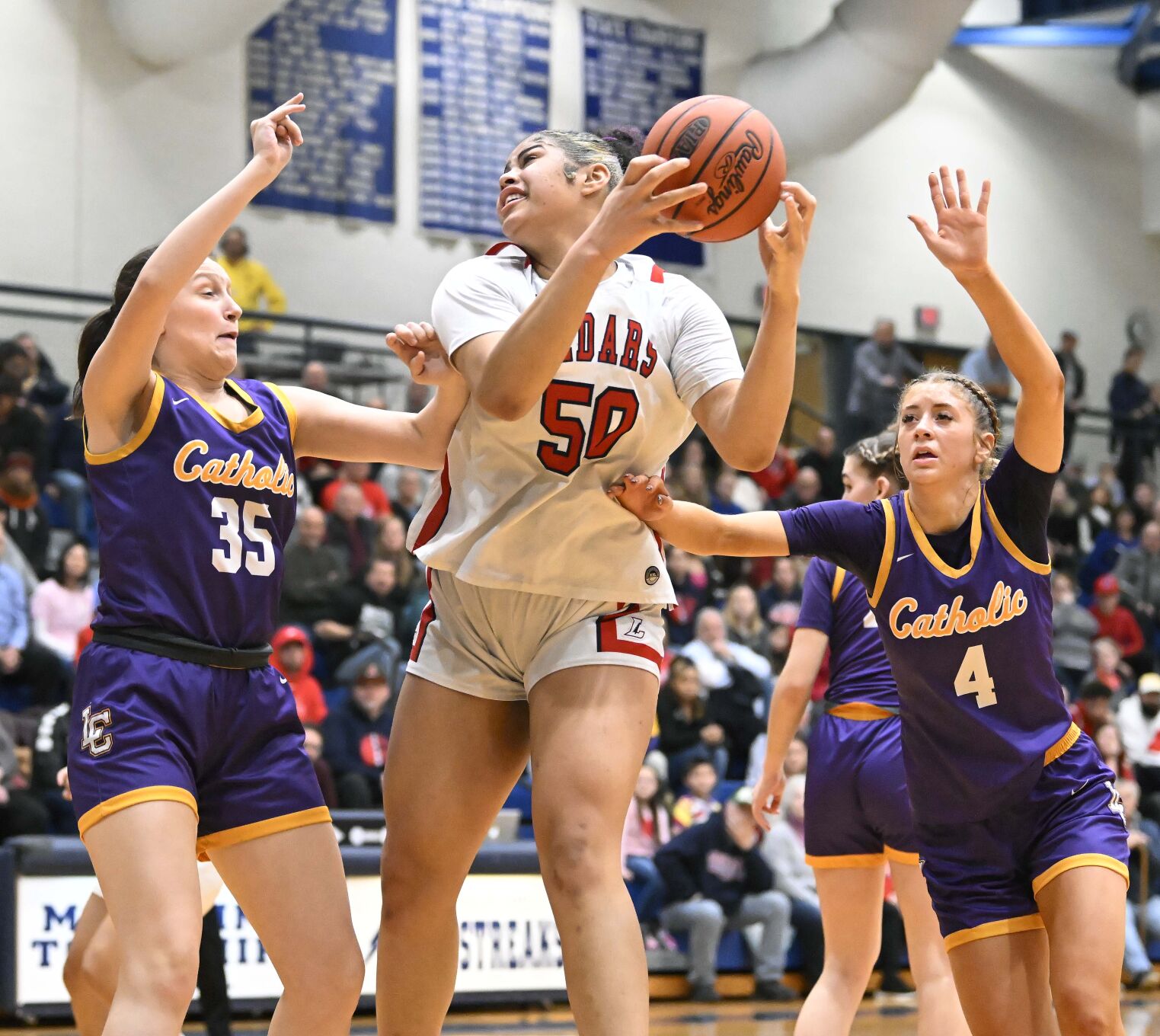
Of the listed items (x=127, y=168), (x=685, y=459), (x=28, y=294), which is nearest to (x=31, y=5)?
(x=127, y=168)

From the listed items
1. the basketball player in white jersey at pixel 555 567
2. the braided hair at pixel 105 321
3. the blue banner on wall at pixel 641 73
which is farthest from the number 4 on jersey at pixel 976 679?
the blue banner on wall at pixel 641 73

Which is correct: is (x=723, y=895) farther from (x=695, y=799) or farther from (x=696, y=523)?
(x=696, y=523)

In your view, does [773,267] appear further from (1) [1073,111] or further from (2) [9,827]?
(1) [1073,111]

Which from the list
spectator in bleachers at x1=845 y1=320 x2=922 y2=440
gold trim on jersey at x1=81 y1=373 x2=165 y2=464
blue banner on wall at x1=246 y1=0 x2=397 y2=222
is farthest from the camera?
spectator in bleachers at x1=845 y1=320 x2=922 y2=440

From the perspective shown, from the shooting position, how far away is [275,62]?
13922 mm

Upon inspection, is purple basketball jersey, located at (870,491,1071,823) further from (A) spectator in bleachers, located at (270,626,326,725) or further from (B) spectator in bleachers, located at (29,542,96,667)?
(B) spectator in bleachers, located at (29,542,96,667)

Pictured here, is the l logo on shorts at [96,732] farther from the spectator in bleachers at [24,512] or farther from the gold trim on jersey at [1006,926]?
the spectator in bleachers at [24,512]

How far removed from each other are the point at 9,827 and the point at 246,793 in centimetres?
515

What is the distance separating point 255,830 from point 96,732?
390mm

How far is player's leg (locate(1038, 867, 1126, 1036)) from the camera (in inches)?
135

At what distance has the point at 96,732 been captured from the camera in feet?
10.5

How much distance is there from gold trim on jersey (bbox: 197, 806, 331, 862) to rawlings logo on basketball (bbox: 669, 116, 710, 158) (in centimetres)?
162

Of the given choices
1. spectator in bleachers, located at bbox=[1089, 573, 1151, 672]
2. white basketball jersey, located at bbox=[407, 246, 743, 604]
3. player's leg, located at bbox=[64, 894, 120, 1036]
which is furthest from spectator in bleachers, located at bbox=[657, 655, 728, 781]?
white basketball jersey, located at bbox=[407, 246, 743, 604]

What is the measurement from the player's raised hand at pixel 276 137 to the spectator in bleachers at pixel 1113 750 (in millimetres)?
8773
